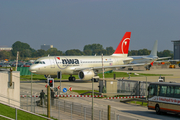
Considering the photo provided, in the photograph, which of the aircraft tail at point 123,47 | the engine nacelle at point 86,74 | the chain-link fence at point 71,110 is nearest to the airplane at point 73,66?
the engine nacelle at point 86,74

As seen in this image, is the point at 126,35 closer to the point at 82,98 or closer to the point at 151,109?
the point at 82,98

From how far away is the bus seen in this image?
76.7 ft

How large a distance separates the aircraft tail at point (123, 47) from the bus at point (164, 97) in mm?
38205

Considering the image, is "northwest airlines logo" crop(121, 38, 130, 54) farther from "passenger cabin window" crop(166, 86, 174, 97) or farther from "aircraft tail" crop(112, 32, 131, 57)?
"passenger cabin window" crop(166, 86, 174, 97)

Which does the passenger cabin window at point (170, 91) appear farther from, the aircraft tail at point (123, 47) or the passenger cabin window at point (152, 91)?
the aircraft tail at point (123, 47)

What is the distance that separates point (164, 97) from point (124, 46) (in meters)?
41.0

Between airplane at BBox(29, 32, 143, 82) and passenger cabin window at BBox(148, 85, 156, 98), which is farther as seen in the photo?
airplane at BBox(29, 32, 143, 82)

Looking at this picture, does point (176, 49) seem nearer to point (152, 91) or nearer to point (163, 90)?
point (152, 91)

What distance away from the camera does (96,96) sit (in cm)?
3497

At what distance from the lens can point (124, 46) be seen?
65062mm

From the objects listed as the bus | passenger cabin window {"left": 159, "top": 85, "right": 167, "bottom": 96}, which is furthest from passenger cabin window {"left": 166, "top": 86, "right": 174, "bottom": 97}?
passenger cabin window {"left": 159, "top": 85, "right": 167, "bottom": 96}

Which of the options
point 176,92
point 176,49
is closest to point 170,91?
point 176,92

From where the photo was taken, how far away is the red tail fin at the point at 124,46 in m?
64.4

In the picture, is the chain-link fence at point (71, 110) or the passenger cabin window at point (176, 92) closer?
the chain-link fence at point (71, 110)
